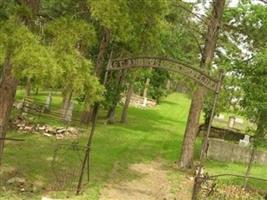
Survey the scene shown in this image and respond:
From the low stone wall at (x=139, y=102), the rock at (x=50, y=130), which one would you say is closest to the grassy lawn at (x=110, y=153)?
→ the rock at (x=50, y=130)

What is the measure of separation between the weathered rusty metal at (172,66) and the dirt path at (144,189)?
12.3 ft

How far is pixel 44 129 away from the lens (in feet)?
80.2

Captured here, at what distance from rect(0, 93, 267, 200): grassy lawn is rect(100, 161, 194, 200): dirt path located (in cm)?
41

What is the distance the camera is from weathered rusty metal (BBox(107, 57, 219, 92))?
13625 mm

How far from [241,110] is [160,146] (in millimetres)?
8906

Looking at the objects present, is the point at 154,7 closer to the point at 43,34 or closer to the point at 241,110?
the point at 43,34

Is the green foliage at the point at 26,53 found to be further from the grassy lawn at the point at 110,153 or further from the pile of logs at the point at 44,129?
the pile of logs at the point at 44,129

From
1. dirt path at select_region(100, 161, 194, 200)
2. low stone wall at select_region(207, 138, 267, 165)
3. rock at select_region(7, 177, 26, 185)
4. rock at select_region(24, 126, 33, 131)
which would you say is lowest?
rock at select_region(7, 177, 26, 185)

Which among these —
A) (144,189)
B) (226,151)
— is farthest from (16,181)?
(226,151)

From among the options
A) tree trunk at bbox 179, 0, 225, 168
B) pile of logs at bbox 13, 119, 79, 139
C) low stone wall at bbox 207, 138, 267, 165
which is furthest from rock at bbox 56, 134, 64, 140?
low stone wall at bbox 207, 138, 267, 165

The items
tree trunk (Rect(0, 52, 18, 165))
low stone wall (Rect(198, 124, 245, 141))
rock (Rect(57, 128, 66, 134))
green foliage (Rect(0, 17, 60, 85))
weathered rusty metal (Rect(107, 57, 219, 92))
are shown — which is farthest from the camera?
low stone wall (Rect(198, 124, 245, 141))

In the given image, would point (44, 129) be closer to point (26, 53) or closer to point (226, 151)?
point (226, 151)

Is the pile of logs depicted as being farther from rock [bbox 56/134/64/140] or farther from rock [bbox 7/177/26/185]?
rock [bbox 7/177/26/185]

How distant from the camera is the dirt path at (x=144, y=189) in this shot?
1529cm
